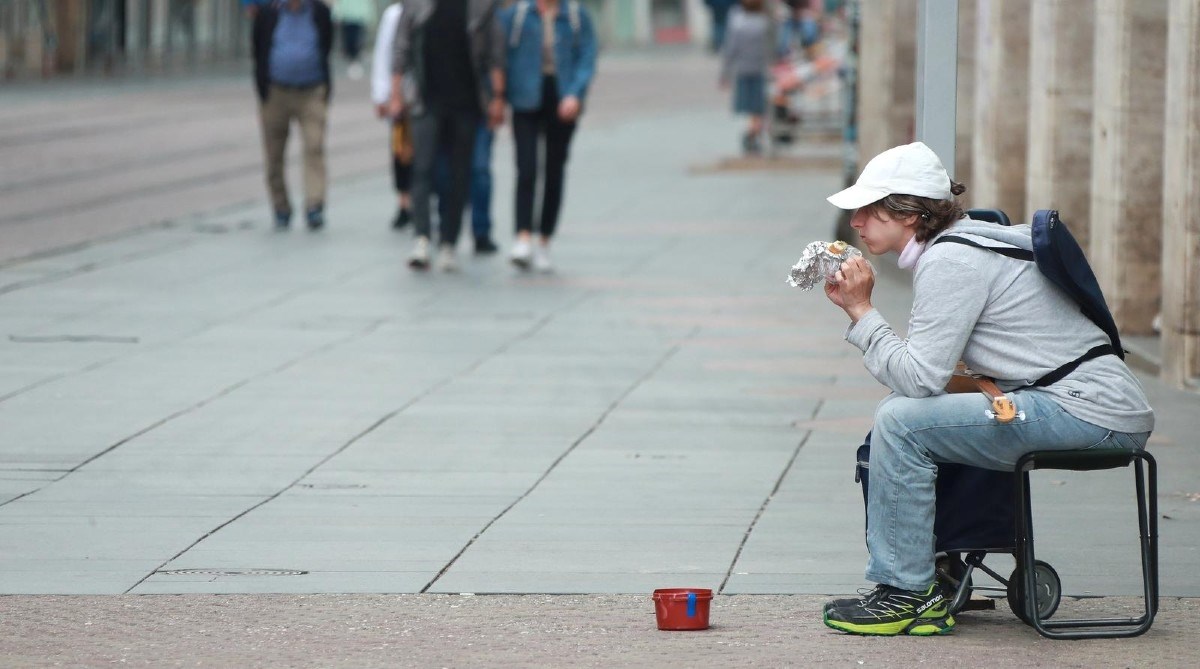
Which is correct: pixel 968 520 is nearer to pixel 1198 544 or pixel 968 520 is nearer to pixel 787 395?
pixel 1198 544

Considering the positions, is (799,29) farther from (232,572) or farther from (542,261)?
(232,572)

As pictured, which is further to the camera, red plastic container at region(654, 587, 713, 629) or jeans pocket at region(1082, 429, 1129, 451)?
red plastic container at region(654, 587, 713, 629)

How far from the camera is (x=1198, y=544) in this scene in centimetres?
647

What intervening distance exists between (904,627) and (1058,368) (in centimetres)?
73

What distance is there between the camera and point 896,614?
529 cm

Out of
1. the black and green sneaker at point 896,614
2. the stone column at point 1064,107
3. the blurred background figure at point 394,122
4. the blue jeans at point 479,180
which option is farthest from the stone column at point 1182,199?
the blurred background figure at point 394,122

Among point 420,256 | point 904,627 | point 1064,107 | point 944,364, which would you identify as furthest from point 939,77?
point 420,256

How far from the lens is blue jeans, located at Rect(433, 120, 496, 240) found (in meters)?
14.3

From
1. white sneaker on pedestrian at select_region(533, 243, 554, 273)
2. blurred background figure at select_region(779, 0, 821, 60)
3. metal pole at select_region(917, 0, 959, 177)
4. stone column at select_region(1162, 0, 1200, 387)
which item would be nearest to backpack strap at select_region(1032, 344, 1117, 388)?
metal pole at select_region(917, 0, 959, 177)

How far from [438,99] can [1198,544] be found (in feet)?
27.0

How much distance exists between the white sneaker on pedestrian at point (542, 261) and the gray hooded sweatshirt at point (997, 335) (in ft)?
29.0

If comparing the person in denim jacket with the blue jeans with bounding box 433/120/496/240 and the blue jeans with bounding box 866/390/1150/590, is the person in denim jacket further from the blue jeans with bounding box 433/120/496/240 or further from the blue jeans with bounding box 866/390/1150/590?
the blue jeans with bounding box 866/390/1150/590

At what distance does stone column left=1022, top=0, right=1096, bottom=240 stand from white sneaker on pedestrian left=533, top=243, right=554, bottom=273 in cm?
350

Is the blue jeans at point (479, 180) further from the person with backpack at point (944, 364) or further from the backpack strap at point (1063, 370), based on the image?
the backpack strap at point (1063, 370)
